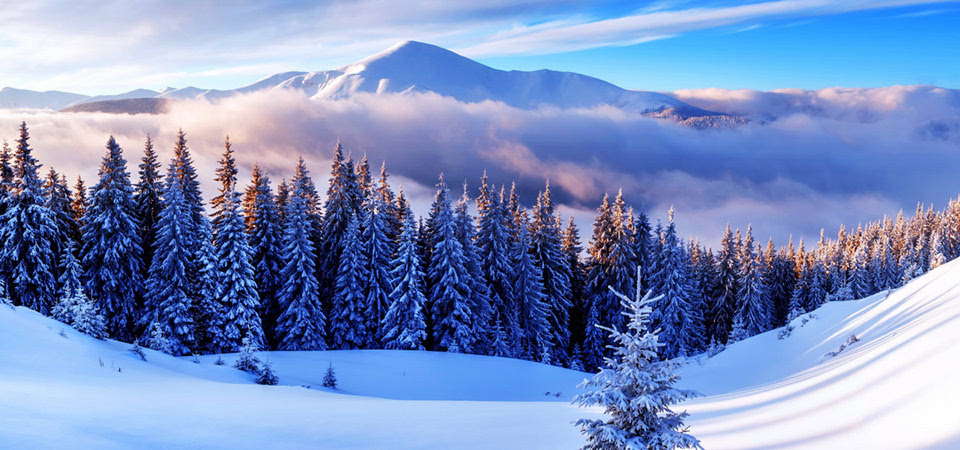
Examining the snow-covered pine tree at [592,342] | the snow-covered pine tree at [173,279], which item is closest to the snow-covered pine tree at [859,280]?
the snow-covered pine tree at [592,342]

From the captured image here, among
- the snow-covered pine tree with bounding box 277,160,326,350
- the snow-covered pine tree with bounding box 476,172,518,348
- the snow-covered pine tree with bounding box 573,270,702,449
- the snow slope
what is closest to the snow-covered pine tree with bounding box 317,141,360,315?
the snow-covered pine tree with bounding box 277,160,326,350

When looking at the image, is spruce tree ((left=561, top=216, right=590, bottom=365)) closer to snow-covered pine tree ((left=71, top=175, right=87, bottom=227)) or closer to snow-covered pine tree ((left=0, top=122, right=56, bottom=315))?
snow-covered pine tree ((left=0, top=122, right=56, bottom=315))

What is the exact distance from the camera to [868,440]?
23.0 ft

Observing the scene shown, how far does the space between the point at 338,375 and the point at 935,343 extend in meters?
20.0

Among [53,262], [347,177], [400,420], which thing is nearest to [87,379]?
[400,420]

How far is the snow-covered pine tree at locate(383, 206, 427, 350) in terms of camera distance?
3203 cm

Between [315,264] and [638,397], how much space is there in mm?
32555

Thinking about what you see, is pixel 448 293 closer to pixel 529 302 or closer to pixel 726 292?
pixel 529 302

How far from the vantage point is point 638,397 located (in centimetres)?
546

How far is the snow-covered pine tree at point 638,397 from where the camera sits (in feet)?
18.0

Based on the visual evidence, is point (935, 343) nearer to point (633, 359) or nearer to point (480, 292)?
point (633, 359)

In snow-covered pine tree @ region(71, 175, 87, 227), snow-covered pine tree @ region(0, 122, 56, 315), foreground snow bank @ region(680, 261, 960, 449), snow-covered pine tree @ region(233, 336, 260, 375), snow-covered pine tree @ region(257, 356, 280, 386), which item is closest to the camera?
foreground snow bank @ region(680, 261, 960, 449)

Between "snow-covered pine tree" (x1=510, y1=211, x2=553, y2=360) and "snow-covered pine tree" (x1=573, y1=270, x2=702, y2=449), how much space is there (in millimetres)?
32939

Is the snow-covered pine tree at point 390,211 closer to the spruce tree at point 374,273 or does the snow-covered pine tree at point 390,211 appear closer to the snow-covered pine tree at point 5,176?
the spruce tree at point 374,273
